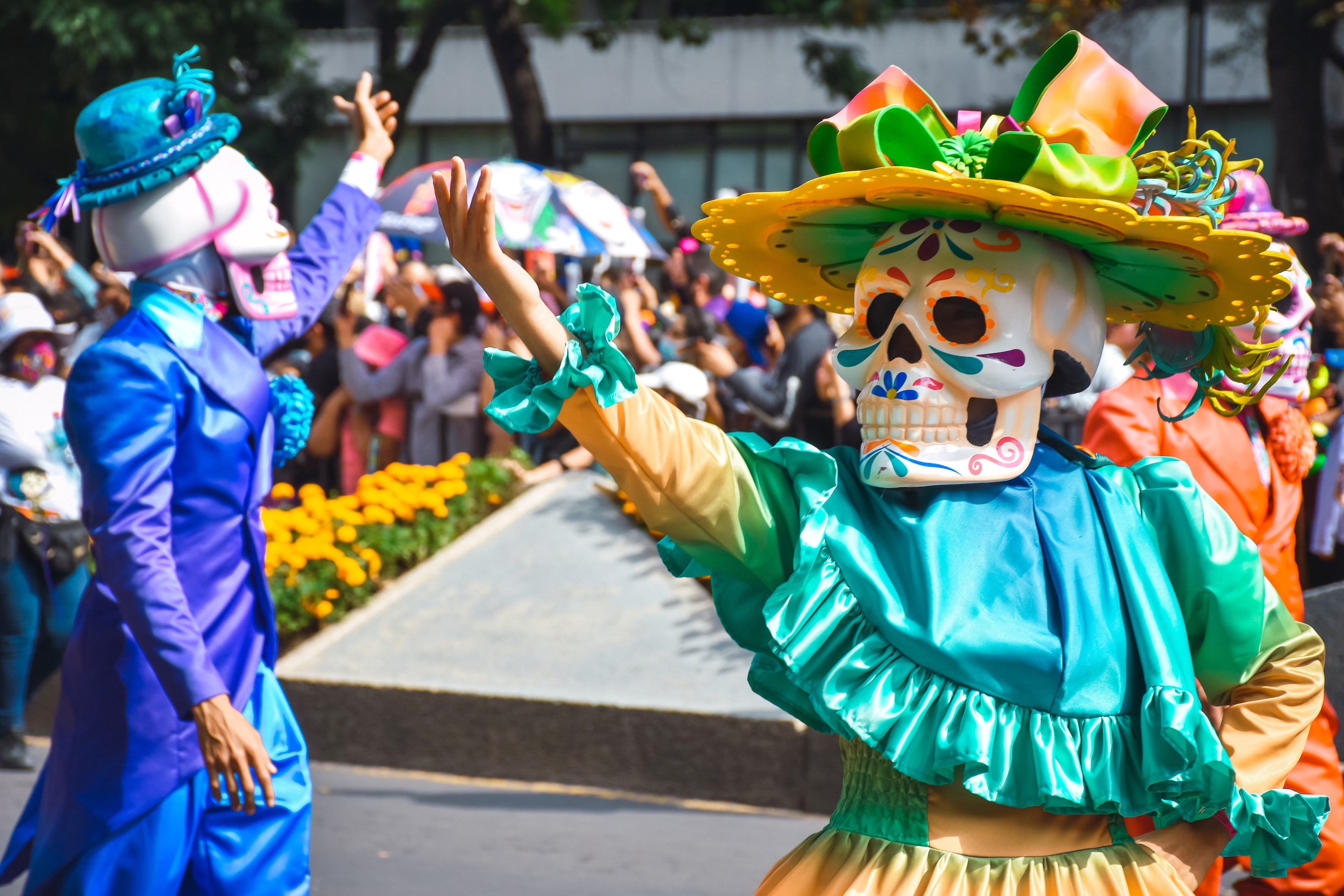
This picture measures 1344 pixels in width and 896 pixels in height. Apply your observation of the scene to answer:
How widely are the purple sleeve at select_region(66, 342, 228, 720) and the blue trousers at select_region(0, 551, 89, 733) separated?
158 inches

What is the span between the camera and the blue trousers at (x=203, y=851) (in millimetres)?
3137

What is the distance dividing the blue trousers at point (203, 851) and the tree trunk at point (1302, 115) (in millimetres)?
11387

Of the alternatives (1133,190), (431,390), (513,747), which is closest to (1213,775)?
(1133,190)

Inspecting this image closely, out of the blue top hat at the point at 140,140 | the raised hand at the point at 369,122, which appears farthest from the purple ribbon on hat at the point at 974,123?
the raised hand at the point at 369,122

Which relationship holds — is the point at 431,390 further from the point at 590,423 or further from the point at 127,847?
the point at 590,423

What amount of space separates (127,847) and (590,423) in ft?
5.09

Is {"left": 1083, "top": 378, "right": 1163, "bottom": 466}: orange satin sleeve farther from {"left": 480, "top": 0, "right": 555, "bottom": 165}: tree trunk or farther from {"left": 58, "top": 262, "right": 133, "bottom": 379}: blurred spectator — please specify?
{"left": 480, "top": 0, "right": 555, "bottom": 165}: tree trunk

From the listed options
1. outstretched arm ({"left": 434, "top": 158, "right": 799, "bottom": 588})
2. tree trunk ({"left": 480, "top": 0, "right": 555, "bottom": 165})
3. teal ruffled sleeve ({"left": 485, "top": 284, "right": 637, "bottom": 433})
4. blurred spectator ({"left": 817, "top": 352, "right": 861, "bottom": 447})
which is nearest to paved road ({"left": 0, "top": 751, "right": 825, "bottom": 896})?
blurred spectator ({"left": 817, "top": 352, "right": 861, "bottom": 447})

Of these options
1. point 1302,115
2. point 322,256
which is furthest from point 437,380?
point 1302,115

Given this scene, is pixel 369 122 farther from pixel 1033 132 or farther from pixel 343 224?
pixel 1033 132

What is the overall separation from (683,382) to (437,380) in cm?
206

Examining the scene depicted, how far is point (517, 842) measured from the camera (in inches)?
239

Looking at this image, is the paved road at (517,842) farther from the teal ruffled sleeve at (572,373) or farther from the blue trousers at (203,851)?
the teal ruffled sleeve at (572,373)

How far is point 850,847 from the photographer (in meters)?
2.47
